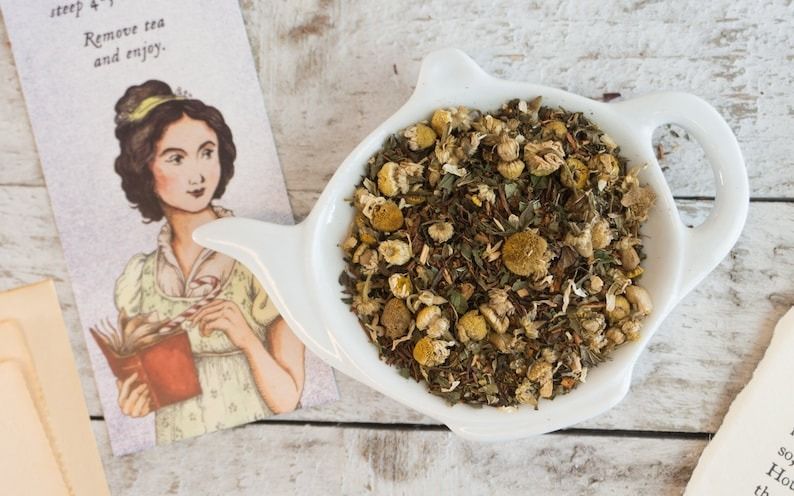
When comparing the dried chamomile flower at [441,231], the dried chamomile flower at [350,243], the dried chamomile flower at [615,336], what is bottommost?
the dried chamomile flower at [615,336]

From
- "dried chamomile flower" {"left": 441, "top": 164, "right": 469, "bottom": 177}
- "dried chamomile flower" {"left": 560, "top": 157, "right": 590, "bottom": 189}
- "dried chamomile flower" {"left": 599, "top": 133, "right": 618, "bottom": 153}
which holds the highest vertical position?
"dried chamomile flower" {"left": 599, "top": 133, "right": 618, "bottom": 153}

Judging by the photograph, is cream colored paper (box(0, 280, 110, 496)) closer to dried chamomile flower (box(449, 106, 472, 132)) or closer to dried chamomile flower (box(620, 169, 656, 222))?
dried chamomile flower (box(449, 106, 472, 132))

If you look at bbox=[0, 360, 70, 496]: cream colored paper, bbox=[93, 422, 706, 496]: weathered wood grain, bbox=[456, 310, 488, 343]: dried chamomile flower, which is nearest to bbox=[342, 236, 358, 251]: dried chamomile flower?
bbox=[456, 310, 488, 343]: dried chamomile flower

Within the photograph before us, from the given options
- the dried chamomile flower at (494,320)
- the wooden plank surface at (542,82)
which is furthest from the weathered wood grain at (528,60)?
the dried chamomile flower at (494,320)

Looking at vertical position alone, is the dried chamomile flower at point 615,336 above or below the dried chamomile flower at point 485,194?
below

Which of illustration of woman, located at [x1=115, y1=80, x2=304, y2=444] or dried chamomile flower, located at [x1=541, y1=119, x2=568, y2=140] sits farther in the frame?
illustration of woman, located at [x1=115, y1=80, x2=304, y2=444]

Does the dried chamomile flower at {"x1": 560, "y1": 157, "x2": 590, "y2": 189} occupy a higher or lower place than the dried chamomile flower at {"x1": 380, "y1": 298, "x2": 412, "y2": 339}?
higher

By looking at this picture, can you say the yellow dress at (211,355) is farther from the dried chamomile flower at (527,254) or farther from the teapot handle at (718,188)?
the teapot handle at (718,188)

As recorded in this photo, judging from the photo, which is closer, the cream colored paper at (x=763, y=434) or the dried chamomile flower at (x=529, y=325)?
the dried chamomile flower at (x=529, y=325)
